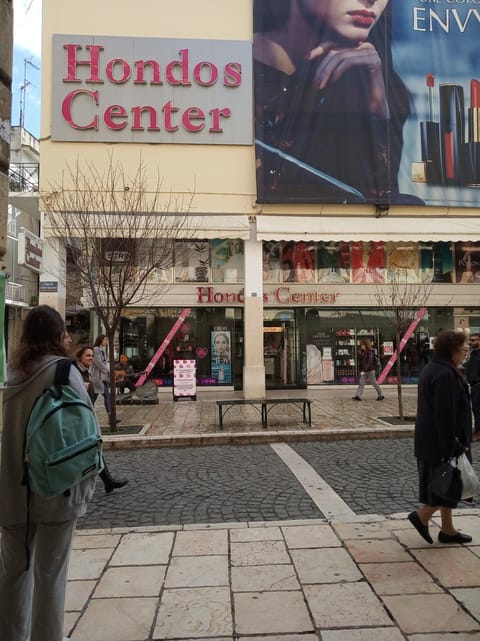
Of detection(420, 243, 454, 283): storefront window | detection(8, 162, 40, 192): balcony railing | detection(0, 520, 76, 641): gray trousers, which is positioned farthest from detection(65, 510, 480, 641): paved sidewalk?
detection(8, 162, 40, 192): balcony railing

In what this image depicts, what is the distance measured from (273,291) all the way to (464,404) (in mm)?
14309

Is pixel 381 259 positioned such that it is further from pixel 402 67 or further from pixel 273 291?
pixel 402 67

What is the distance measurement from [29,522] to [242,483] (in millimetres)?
4034

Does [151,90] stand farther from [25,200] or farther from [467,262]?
[467,262]

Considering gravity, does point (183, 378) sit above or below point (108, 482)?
above

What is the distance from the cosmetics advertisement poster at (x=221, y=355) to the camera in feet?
58.0

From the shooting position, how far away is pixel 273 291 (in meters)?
18.0

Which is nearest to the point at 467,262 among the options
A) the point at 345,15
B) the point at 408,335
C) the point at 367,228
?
the point at 408,335

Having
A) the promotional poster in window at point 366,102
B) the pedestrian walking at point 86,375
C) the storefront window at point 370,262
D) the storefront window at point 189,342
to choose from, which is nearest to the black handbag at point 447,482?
the pedestrian walking at point 86,375

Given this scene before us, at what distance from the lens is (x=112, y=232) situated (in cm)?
1109

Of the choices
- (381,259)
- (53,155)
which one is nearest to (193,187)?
(53,155)

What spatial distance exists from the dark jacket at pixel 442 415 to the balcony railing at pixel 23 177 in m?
19.0

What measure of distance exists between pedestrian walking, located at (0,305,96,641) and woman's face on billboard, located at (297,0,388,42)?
54.4 feet

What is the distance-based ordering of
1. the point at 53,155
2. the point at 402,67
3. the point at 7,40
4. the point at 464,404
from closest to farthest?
the point at 7,40, the point at 464,404, the point at 53,155, the point at 402,67
